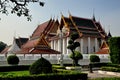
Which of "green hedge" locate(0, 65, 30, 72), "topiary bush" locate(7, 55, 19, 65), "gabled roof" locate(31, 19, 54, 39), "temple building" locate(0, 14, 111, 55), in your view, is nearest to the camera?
"green hedge" locate(0, 65, 30, 72)

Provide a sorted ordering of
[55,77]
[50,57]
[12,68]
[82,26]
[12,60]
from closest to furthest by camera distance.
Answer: [55,77]
[12,68]
[12,60]
[50,57]
[82,26]

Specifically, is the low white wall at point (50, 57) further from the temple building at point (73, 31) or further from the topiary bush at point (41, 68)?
the topiary bush at point (41, 68)

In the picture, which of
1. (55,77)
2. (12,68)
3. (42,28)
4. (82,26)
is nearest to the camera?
(55,77)

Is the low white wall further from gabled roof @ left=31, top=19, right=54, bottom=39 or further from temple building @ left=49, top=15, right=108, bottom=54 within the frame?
gabled roof @ left=31, top=19, right=54, bottom=39

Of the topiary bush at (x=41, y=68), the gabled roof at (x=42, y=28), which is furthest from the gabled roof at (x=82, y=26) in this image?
the topiary bush at (x=41, y=68)

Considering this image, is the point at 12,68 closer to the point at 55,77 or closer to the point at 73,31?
the point at 55,77

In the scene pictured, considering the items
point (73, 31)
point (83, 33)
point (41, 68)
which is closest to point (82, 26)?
point (83, 33)

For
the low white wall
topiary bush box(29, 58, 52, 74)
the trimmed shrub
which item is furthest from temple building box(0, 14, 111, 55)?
topiary bush box(29, 58, 52, 74)

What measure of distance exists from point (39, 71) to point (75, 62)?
455 inches

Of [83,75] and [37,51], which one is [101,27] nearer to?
[37,51]

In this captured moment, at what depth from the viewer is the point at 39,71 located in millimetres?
17734

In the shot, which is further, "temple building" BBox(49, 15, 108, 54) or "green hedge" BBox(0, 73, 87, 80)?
"temple building" BBox(49, 15, 108, 54)

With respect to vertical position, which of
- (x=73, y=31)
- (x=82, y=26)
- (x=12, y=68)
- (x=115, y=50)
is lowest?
(x=12, y=68)

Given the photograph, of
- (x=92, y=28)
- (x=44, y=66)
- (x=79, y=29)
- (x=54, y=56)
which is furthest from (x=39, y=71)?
(x=92, y=28)
